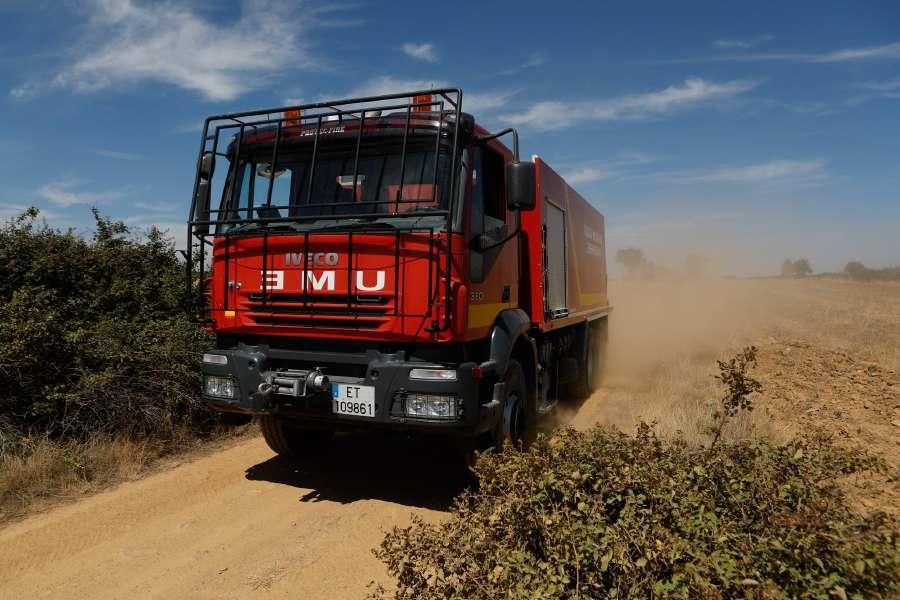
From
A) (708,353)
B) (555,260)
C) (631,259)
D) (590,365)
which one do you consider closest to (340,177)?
(555,260)

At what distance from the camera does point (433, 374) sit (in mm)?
4172

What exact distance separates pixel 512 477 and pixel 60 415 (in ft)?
16.1

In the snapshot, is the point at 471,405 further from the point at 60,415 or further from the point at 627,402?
the point at 627,402

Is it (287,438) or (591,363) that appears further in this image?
(591,363)

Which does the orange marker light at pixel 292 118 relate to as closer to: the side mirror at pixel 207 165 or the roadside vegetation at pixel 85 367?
the side mirror at pixel 207 165

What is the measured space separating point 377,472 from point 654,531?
11.3 feet

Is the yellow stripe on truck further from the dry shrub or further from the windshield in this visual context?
the dry shrub

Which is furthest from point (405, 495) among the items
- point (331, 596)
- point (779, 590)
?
point (779, 590)

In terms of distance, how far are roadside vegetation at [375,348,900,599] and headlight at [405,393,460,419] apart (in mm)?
687

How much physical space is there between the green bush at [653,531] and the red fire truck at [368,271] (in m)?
1.14

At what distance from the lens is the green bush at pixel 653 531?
238 centimetres

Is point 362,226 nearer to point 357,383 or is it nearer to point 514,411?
point 357,383

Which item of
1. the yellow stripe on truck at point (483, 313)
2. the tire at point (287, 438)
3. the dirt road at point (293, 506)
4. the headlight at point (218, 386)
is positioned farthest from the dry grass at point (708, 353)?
the tire at point (287, 438)

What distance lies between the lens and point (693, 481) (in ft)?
10.4
